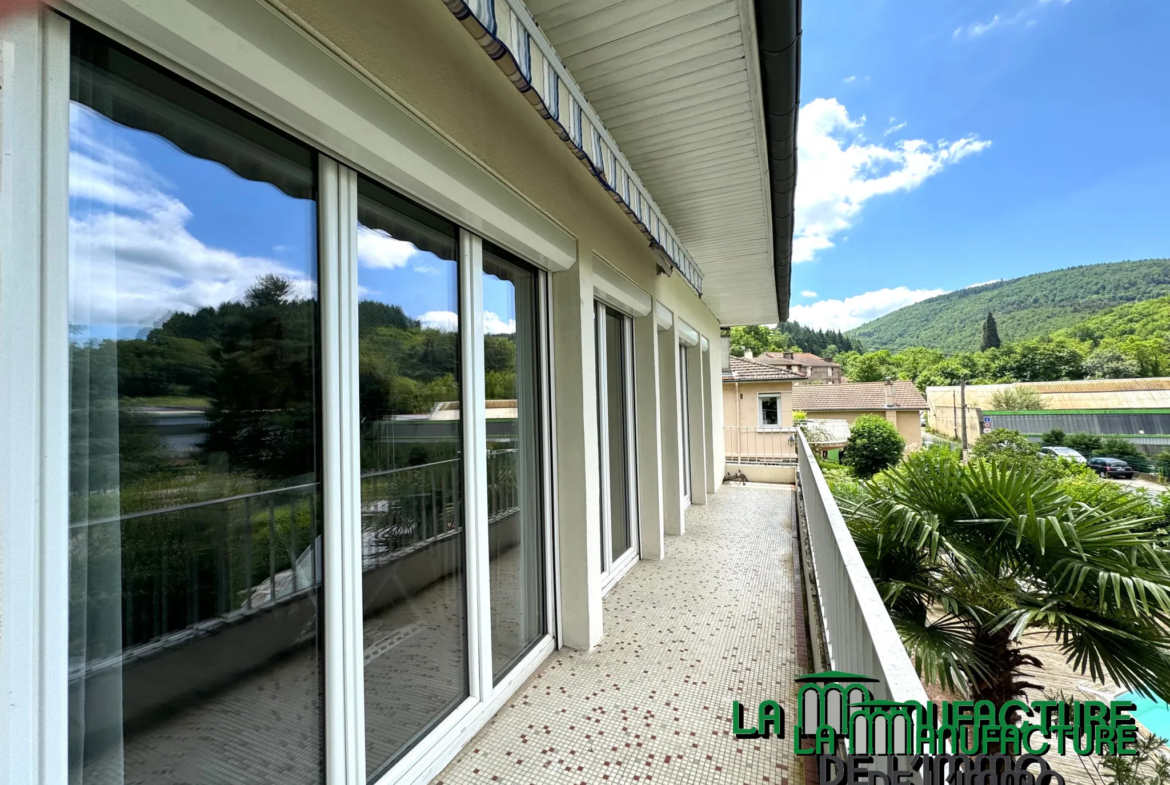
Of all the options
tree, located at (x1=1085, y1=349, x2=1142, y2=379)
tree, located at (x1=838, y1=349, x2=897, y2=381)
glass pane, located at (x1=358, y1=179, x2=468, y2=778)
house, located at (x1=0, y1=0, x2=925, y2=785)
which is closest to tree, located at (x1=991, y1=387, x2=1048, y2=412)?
tree, located at (x1=1085, y1=349, x2=1142, y2=379)

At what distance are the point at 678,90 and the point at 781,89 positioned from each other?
61 cm

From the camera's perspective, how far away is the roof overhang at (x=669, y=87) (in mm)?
2061

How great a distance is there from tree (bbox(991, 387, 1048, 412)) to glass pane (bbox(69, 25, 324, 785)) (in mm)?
57733

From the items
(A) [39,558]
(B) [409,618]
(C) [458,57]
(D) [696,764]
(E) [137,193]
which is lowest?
(D) [696,764]

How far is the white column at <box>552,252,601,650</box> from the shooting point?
3584mm

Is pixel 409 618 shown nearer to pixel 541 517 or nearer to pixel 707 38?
pixel 541 517

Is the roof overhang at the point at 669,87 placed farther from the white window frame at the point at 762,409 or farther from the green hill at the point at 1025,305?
the green hill at the point at 1025,305

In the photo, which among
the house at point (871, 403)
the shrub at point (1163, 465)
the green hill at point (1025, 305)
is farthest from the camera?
the green hill at point (1025, 305)

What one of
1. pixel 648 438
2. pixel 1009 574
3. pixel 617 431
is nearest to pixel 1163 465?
pixel 1009 574

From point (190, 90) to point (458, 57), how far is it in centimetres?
123

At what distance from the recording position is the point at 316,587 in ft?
6.14

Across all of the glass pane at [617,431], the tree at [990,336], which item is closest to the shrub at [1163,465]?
the glass pane at [617,431]

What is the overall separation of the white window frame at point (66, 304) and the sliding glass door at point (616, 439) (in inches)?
84.5

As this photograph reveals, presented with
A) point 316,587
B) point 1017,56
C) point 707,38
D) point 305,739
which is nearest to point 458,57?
point 707,38
